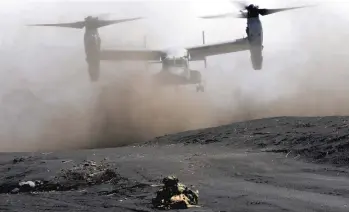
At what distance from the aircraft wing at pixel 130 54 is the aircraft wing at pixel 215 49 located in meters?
2.19

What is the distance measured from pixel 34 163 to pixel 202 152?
591 centimetres

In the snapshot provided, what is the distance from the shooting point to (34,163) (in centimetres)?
1822

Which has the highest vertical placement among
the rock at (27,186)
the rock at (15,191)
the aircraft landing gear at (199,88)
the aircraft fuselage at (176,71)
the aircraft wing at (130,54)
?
the aircraft wing at (130,54)

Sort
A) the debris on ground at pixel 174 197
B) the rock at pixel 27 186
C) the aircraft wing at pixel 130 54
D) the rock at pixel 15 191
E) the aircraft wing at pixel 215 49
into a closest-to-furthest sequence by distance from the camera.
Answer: the debris on ground at pixel 174 197, the rock at pixel 15 191, the rock at pixel 27 186, the aircraft wing at pixel 215 49, the aircraft wing at pixel 130 54

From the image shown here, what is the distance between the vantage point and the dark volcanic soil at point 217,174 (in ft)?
39.7

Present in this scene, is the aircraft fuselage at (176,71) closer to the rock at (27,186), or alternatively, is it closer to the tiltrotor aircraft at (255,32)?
the tiltrotor aircraft at (255,32)

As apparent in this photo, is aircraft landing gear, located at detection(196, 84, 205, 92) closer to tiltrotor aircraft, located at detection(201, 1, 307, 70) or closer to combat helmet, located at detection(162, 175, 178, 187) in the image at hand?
tiltrotor aircraft, located at detection(201, 1, 307, 70)

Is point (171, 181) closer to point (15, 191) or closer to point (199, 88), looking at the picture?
point (15, 191)

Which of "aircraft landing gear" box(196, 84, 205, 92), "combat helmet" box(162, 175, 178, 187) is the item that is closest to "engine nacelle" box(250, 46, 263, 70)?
"aircraft landing gear" box(196, 84, 205, 92)

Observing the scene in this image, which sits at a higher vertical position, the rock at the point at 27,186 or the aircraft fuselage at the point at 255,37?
the aircraft fuselage at the point at 255,37

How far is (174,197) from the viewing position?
37.5 feet

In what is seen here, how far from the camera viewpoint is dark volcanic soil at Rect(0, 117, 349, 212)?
12086 mm

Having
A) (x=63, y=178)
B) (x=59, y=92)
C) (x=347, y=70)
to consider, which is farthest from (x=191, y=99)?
(x=63, y=178)

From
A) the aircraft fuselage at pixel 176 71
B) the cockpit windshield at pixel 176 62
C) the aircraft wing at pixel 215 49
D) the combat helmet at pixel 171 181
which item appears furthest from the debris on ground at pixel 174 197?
the aircraft wing at pixel 215 49
